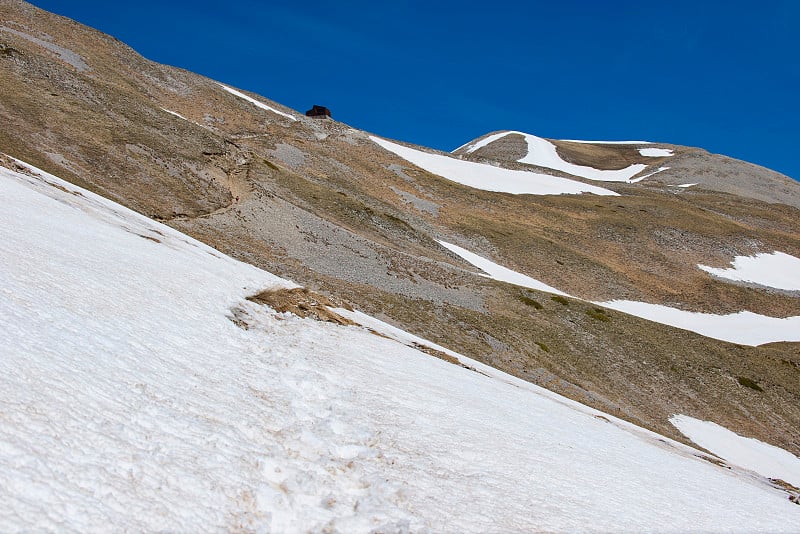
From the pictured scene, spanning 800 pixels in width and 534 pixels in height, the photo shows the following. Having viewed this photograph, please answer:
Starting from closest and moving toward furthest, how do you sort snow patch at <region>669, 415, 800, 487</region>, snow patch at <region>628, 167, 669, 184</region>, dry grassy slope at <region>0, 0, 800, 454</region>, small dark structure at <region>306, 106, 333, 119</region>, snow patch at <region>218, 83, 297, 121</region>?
1. snow patch at <region>669, 415, 800, 487</region>
2. dry grassy slope at <region>0, 0, 800, 454</region>
3. snow patch at <region>218, 83, 297, 121</region>
4. small dark structure at <region>306, 106, 333, 119</region>
5. snow patch at <region>628, 167, 669, 184</region>

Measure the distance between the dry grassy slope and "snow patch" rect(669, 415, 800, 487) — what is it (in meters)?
1.58

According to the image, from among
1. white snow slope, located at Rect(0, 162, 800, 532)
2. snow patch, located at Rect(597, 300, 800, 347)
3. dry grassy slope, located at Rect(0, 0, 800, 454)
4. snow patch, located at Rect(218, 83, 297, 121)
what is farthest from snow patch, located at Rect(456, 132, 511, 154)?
white snow slope, located at Rect(0, 162, 800, 532)

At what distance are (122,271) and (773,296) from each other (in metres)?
84.2

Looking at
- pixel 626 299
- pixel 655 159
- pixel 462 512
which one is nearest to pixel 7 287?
pixel 462 512

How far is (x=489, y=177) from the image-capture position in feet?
337

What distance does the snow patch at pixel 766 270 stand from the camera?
8112 centimetres

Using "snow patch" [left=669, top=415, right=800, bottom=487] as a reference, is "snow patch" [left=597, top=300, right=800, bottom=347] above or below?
above

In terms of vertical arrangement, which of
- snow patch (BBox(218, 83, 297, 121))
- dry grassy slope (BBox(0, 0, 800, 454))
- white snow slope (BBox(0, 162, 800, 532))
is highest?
snow patch (BBox(218, 83, 297, 121))

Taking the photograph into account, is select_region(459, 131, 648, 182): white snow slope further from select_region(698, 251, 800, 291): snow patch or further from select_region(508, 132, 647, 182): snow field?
select_region(698, 251, 800, 291): snow patch

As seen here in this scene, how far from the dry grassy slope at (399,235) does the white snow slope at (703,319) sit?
7.04 feet

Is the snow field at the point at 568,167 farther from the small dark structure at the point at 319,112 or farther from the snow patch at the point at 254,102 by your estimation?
the snow patch at the point at 254,102

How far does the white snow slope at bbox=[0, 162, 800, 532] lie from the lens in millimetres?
6930

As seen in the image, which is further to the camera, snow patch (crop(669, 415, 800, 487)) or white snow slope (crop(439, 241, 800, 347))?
white snow slope (crop(439, 241, 800, 347))

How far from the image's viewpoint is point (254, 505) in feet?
24.1
